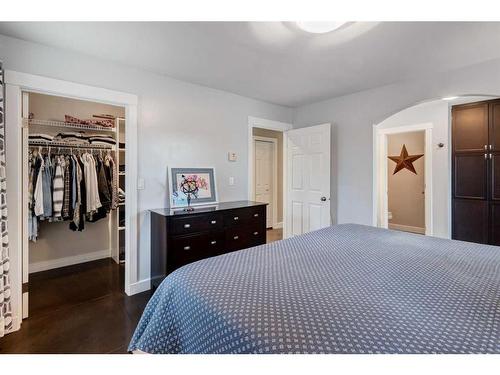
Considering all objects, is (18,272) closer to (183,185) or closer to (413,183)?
(183,185)

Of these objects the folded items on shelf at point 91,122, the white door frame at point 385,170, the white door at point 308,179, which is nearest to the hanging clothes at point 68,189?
the folded items on shelf at point 91,122

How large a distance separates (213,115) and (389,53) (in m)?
2.01

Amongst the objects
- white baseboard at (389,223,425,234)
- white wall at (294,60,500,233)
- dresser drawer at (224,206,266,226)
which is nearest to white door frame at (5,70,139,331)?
dresser drawer at (224,206,266,226)

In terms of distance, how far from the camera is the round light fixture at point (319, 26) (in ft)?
5.72

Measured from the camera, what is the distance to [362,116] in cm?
335

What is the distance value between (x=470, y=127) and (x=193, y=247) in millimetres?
4070

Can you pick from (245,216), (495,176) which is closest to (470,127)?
(495,176)

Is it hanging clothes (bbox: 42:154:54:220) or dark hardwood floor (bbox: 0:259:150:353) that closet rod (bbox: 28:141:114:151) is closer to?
hanging clothes (bbox: 42:154:54:220)

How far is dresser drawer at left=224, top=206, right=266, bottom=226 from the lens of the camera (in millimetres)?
2922

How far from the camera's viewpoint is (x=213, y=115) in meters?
Result: 3.28

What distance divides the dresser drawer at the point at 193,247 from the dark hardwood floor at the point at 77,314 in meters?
0.53

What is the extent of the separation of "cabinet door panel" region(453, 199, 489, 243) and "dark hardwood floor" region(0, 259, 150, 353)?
4291mm
